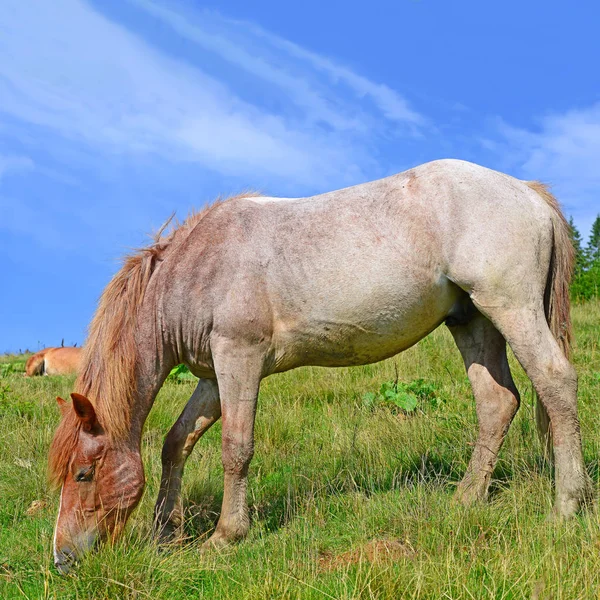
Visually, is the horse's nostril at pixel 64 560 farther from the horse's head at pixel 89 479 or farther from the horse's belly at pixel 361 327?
the horse's belly at pixel 361 327

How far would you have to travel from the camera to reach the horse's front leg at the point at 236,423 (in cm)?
420

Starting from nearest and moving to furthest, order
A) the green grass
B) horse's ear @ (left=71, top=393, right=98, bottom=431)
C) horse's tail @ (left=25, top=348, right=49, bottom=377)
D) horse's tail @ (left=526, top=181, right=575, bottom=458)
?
the green grass → horse's ear @ (left=71, top=393, right=98, bottom=431) → horse's tail @ (left=526, top=181, right=575, bottom=458) → horse's tail @ (left=25, top=348, right=49, bottom=377)

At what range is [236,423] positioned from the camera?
421 centimetres

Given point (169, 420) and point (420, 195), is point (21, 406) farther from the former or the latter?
point (420, 195)

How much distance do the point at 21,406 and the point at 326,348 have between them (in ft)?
16.5

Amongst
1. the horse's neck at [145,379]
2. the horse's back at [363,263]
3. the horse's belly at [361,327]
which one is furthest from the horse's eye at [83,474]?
the horse's belly at [361,327]

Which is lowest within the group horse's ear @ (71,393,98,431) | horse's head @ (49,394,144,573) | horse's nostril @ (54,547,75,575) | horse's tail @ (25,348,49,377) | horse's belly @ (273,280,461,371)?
horse's nostril @ (54,547,75,575)

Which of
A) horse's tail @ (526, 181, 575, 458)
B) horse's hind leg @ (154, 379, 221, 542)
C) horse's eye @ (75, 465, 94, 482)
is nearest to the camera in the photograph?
horse's eye @ (75, 465, 94, 482)

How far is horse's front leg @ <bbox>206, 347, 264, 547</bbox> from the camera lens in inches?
165

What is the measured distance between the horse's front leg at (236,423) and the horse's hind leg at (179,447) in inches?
21.4

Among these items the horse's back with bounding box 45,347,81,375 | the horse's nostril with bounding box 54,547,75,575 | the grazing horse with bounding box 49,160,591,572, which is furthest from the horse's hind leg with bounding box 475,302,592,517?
the horse's back with bounding box 45,347,81,375

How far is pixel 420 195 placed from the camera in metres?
4.35

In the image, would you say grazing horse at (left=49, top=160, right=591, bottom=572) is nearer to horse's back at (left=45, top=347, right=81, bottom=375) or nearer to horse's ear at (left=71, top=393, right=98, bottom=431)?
horse's ear at (left=71, top=393, right=98, bottom=431)

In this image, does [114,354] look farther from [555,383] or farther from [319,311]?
[555,383]
